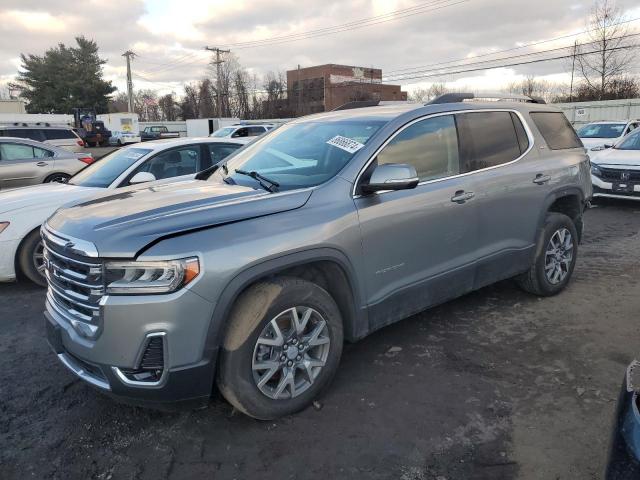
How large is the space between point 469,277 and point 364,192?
52.0 inches

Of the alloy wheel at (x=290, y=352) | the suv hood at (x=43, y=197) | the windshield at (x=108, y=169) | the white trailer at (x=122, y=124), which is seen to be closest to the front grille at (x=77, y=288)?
the alloy wheel at (x=290, y=352)

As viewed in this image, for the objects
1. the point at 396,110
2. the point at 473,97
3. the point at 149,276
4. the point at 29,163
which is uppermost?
the point at 473,97

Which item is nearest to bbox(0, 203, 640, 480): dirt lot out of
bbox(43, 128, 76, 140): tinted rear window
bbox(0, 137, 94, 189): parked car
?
bbox(0, 137, 94, 189): parked car

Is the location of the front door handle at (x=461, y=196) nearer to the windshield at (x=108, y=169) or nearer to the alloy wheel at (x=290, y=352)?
the alloy wheel at (x=290, y=352)

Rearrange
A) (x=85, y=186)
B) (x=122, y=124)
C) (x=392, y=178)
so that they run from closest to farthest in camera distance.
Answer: (x=392, y=178) → (x=85, y=186) → (x=122, y=124)

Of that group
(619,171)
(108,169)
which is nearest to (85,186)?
(108,169)

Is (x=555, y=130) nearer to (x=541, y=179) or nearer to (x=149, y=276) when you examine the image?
(x=541, y=179)

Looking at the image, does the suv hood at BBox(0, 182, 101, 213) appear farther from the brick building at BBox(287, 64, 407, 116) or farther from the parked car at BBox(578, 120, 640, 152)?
the brick building at BBox(287, 64, 407, 116)

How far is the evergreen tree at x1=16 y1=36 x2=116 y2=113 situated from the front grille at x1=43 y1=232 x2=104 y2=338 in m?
66.5

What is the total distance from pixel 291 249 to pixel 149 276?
0.77 metres

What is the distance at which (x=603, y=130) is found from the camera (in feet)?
49.8

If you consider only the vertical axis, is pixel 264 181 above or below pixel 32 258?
above

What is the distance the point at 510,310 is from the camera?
4.74 m

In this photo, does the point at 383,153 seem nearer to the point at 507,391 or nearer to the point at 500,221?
the point at 500,221
